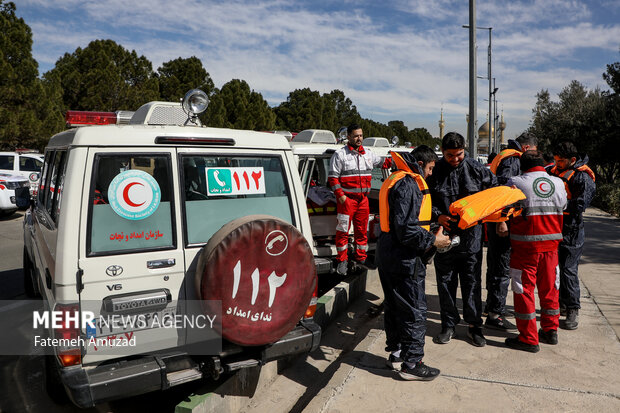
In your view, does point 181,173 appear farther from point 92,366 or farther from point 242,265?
point 92,366

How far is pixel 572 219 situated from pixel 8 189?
14.8 metres

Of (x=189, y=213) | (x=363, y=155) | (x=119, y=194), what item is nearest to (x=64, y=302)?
(x=119, y=194)

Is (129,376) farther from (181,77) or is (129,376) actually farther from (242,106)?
(181,77)

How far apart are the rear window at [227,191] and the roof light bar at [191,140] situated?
0.10m

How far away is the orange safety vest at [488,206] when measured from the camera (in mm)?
4227

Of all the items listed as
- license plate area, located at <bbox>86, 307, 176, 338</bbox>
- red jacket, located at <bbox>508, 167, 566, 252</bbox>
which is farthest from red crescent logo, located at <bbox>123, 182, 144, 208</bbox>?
red jacket, located at <bbox>508, 167, 566, 252</bbox>

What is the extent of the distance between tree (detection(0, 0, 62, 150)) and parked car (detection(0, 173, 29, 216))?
20.0 feet

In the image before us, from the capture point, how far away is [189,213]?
11.2ft

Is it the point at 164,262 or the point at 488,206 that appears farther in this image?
the point at 488,206

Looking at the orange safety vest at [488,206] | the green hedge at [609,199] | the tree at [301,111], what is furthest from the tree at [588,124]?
the tree at [301,111]

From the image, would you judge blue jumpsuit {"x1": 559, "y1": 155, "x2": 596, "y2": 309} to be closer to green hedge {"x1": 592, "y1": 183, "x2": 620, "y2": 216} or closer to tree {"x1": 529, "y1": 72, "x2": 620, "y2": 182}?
green hedge {"x1": 592, "y1": 183, "x2": 620, "y2": 216}

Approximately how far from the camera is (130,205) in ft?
10.5

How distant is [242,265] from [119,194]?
90cm

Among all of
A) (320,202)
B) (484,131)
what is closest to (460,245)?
(320,202)
